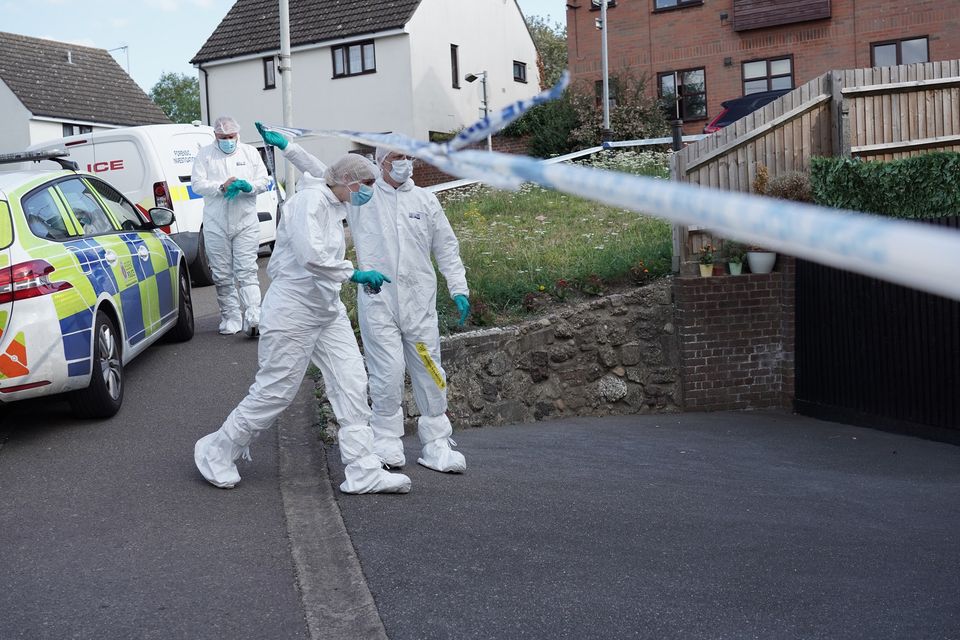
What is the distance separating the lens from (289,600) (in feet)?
14.0

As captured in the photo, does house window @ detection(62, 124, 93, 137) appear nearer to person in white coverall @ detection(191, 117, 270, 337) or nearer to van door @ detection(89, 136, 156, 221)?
van door @ detection(89, 136, 156, 221)

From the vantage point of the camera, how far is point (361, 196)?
587 centimetres

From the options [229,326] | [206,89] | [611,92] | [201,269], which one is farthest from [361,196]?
[206,89]

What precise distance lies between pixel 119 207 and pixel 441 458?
13.5ft

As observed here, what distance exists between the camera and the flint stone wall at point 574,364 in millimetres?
9586

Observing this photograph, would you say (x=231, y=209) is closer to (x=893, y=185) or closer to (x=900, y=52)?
(x=893, y=185)

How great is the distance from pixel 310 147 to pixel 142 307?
23677 mm

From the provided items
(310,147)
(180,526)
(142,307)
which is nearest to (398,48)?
(310,147)

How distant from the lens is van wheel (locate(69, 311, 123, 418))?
6.89 meters

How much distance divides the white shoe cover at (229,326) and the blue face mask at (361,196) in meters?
4.49

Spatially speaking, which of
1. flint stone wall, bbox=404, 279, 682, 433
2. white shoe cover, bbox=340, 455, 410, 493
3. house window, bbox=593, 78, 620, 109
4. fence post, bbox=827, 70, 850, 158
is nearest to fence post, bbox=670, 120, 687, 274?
flint stone wall, bbox=404, 279, 682, 433

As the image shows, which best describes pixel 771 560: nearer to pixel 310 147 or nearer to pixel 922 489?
pixel 922 489

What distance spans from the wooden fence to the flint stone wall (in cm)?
84

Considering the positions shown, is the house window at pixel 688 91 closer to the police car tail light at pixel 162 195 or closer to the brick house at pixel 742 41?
the brick house at pixel 742 41
